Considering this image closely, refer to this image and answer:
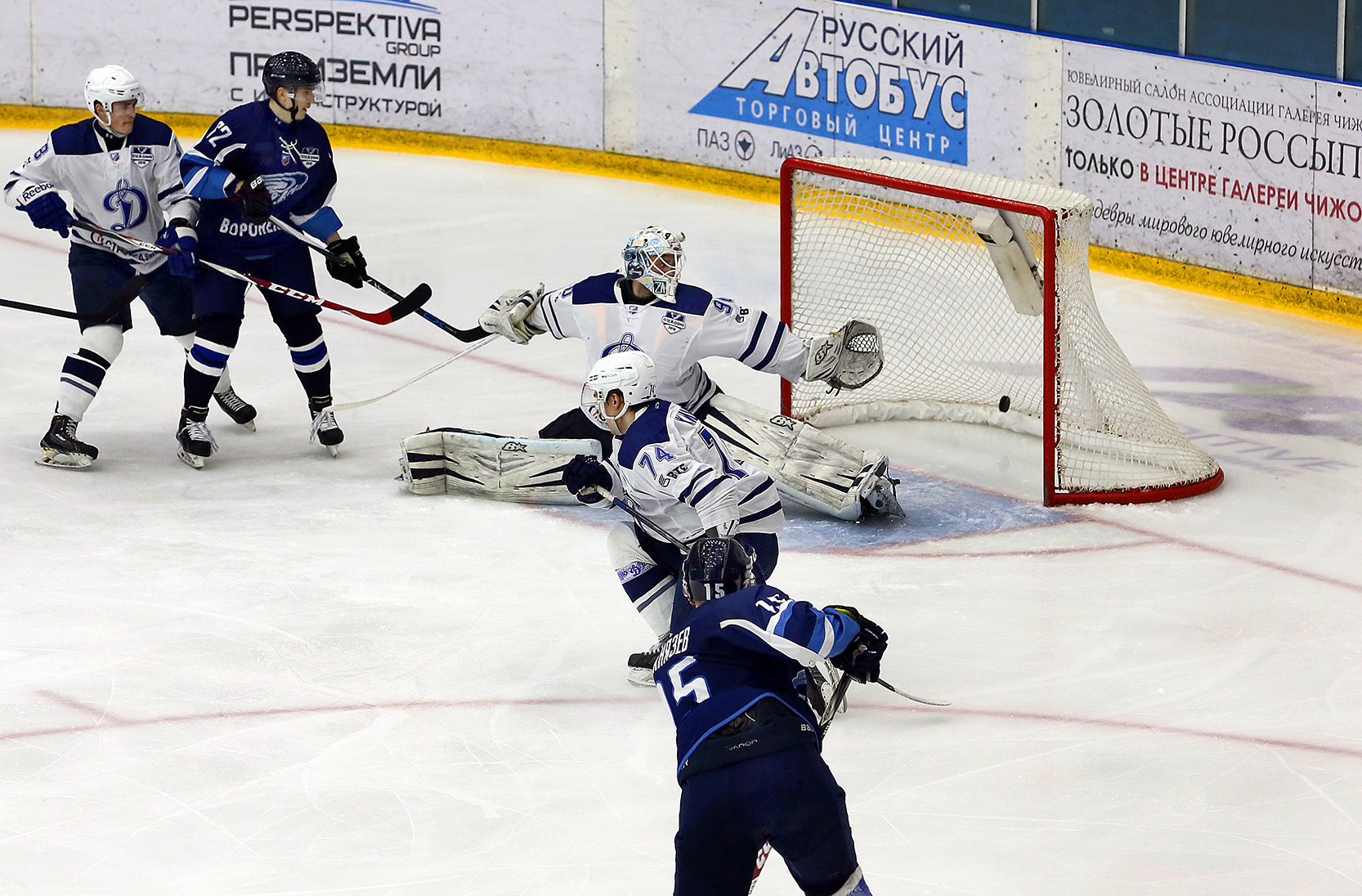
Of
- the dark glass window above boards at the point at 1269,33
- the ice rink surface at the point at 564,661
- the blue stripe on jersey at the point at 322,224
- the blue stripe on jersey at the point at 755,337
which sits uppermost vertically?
the dark glass window above boards at the point at 1269,33

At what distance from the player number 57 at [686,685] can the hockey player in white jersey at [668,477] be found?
2.68 ft

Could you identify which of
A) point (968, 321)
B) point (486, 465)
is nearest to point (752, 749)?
point (486, 465)

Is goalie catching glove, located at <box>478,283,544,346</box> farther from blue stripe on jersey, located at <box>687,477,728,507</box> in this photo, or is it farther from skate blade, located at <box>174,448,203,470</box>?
blue stripe on jersey, located at <box>687,477,728,507</box>

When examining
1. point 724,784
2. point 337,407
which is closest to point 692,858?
point 724,784

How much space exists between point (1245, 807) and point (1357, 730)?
55 cm

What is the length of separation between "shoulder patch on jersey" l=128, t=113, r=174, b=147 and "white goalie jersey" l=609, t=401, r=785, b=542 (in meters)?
2.87

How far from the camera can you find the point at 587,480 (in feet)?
13.7

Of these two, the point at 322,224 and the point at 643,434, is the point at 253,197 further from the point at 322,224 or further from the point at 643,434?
the point at 643,434

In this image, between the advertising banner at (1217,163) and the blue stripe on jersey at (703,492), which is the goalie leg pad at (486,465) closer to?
the blue stripe on jersey at (703,492)

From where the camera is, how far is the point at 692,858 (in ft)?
9.36

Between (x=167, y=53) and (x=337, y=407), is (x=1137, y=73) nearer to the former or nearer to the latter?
(x=337, y=407)

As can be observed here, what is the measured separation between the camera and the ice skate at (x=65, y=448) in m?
6.26

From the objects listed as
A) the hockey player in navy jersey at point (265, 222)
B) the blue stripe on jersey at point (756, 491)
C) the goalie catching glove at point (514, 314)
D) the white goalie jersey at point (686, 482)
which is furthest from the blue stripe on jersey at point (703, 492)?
the hockey player in navy jersey at point (265, 222)

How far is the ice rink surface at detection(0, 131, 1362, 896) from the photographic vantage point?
148 inches
